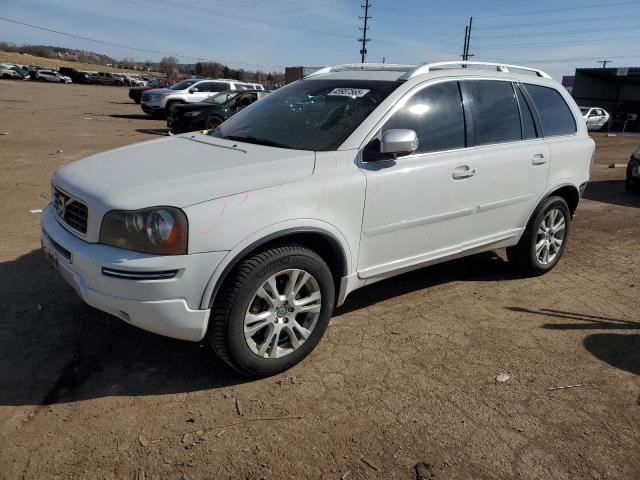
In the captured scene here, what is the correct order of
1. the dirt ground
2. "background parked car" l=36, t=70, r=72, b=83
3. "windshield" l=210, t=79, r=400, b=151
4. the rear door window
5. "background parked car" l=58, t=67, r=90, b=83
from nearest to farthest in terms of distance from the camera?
the dirt ground, "windshield" l=210, t=79, r=400, b=151, the rear door window, "background parked car" l=36, t=70, r=72, b=83, "background parked car" l=58, t=67, r=90, b=83

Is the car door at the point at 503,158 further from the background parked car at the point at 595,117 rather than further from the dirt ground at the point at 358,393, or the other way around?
the background parked car at the point at 595,117

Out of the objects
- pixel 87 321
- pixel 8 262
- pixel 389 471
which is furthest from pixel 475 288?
pixel 8 262

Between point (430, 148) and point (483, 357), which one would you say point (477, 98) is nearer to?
point (430, 148)

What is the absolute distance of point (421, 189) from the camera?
11.6ft

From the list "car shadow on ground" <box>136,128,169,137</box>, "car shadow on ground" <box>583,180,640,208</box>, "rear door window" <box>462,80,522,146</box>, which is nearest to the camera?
"rear door window" <box>462,80,522,146</box>

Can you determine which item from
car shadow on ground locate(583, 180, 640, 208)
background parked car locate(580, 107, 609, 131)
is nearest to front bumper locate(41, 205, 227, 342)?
car shadow on ground locate(583, 180, 640, 208)

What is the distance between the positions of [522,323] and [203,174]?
103 inches

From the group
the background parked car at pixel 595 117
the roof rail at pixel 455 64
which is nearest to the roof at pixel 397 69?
the roof rail at pixel 455 64

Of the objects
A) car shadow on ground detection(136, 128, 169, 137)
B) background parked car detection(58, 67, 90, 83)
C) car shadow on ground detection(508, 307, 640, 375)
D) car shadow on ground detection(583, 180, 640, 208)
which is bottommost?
car shadow on ground detection(508, 307, 640, 375)

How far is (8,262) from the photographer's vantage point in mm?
4570

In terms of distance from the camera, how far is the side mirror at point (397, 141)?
3139 mm

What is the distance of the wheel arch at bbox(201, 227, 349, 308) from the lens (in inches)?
106

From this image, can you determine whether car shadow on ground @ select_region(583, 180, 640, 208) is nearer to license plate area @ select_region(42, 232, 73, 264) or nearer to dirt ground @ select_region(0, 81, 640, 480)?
dirt ground @ select_region(0, 81, 640, 480)

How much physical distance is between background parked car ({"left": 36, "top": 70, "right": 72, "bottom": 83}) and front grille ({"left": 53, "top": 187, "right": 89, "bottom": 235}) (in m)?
58.8
